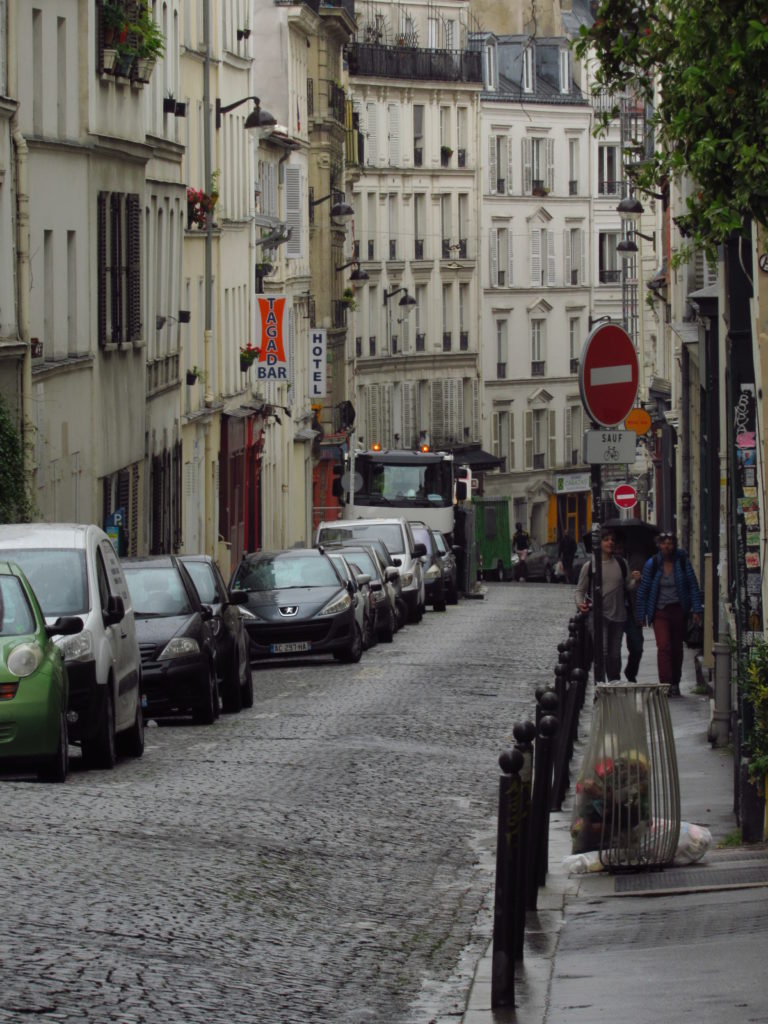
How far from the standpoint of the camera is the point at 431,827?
1313cm

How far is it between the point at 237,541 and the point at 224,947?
46261mm

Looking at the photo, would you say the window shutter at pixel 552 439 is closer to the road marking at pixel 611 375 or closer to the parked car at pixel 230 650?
the parked car at pixel 230 650

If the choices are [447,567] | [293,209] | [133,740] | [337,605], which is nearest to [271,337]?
[447,567]

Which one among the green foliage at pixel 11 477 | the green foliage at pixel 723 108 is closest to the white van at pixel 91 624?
the green foliage at pixel 723 108

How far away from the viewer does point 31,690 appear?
14.2 metres

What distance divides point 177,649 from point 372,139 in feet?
237

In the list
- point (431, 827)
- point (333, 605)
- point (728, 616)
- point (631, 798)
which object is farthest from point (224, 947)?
point (333, 605)

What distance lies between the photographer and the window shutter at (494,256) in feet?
319

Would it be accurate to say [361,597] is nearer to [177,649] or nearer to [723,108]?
[177,649]

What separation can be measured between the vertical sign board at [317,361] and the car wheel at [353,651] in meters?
37.5

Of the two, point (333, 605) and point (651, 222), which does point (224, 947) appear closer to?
point (333, 605)

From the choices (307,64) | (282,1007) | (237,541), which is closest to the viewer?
(282,1007)

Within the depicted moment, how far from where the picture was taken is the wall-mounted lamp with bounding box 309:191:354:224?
221 feet

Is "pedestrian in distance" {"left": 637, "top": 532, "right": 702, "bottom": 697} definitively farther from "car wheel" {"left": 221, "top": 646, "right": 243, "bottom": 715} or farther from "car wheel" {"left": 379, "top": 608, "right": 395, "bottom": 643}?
"car wheel" {"left": 379, "top": 608, "right": 395, "bottom": 643}
